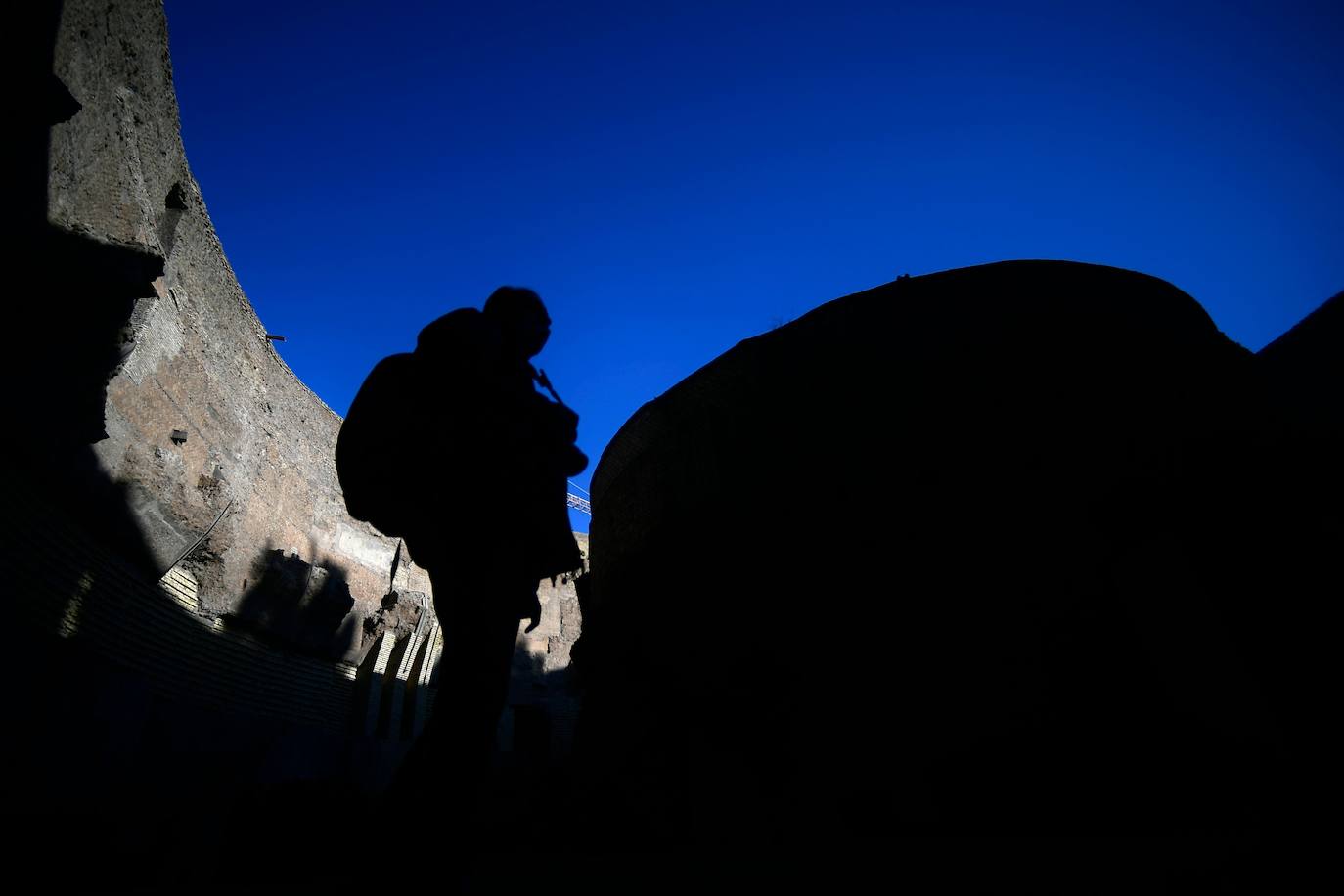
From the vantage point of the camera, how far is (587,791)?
15.2 feet

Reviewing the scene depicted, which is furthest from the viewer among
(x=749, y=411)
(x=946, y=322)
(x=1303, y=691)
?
(x=749, y=411)

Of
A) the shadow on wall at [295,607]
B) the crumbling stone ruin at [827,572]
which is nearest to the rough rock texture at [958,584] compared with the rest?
the crumbling stone ruin at [827,572]

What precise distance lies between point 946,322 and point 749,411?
2032 mm

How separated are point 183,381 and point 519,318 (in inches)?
306

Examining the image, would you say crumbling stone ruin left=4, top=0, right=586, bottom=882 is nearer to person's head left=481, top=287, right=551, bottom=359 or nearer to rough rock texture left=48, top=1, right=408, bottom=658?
rough rock texture left=48, top=1, right=408, bottom=658

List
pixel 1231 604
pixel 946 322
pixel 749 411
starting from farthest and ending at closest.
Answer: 1. pixel 749 411
2. pixel 946 322
3. pixel 1231 604

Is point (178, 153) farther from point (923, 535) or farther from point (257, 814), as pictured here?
point (923, 535)

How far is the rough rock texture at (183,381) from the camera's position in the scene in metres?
4.57

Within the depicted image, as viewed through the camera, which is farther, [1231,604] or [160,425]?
[160,425]

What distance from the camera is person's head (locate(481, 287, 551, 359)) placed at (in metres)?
2.12

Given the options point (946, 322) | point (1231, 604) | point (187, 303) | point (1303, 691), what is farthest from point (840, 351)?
point (187, 303)

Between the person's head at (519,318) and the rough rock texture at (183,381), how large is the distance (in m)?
3.91

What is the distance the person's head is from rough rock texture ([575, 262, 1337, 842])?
3.40 m

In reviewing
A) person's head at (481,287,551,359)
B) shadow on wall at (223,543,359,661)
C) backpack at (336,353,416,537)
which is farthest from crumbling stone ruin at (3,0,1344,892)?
person's head at (481,287,551,359)
